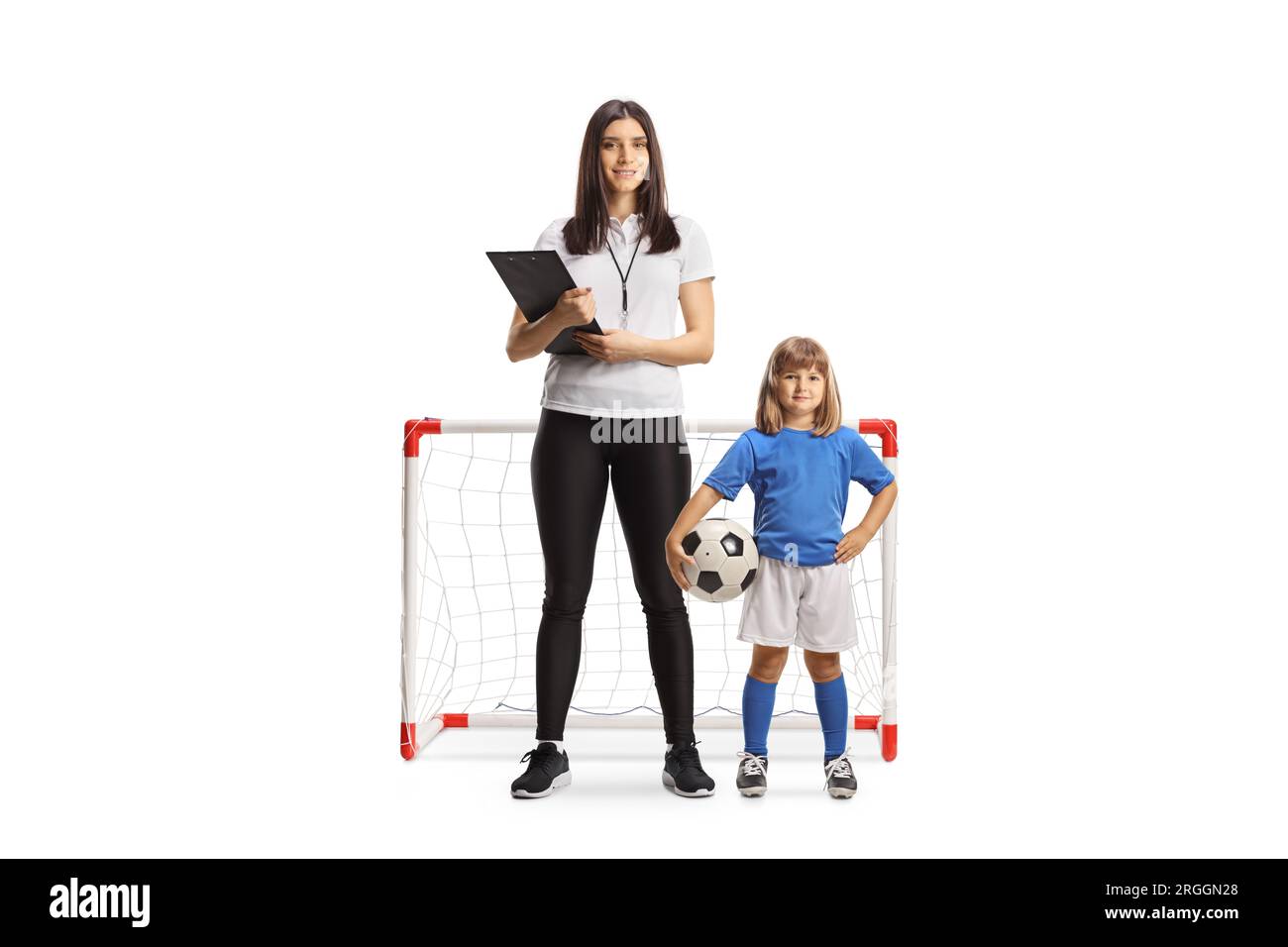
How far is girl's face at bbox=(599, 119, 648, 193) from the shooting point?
12.2ft

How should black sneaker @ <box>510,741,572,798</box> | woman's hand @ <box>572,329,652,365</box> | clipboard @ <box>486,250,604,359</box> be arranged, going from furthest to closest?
black sneaker @ <box>510,741,572,798</box> → woman's hand @ <box>572,329,652,365</box> → clipboard @ <box>486,250,604,359</box>

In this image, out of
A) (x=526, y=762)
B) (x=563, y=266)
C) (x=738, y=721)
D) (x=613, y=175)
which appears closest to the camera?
(x=563, y=266)

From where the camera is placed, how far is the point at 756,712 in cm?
381

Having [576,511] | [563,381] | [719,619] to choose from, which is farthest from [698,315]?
[719,619]

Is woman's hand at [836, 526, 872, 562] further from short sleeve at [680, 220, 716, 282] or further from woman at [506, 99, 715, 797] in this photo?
short sleeve at [680, 220, 716, 282]

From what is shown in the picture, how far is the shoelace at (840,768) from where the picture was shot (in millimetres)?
3791

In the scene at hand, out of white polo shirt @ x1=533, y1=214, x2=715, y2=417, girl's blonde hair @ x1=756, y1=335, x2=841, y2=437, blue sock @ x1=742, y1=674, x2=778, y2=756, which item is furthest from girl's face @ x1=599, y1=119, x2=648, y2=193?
blue sock @ x1=742, y1=674, x2=778, y2=756

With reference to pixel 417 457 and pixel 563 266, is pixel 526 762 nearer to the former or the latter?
pixel 417 457

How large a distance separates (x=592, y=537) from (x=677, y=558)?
12.3 inches

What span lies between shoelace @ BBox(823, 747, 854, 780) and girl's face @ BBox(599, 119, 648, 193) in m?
1.83

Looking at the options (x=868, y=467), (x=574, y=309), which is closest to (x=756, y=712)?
(x=868, y=467)

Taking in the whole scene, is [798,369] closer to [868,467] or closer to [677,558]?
[868,467]

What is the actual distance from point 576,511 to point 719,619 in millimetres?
1152

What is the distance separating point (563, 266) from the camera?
346 cm
